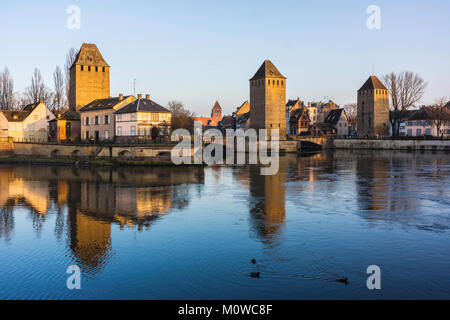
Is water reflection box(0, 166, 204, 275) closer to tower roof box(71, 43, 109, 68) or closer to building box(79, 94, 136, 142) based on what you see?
building box(79, 94, 136, 142)

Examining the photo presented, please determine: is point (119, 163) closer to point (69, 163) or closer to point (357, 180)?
point (69, 163)

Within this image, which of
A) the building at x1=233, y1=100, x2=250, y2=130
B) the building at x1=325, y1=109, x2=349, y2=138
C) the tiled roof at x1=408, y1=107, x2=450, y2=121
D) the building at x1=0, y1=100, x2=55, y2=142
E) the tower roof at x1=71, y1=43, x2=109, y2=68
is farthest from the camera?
the building at x1=325, y1=109, x2=349, y2=138

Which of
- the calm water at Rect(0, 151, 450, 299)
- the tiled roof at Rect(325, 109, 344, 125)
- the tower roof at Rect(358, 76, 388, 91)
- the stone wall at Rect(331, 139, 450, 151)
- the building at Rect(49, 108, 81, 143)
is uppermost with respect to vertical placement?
the tower roof at Rect(358, 76, 388, 91)

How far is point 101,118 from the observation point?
155ft

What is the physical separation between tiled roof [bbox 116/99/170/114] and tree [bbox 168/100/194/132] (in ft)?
37.0

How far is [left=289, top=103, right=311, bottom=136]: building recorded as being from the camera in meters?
88.1

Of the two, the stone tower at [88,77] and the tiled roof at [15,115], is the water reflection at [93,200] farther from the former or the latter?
the stone tower at [88,77]

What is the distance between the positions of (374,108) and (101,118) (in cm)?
5465

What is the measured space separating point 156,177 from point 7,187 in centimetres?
964

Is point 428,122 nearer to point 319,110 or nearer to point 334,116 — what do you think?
point 334,116

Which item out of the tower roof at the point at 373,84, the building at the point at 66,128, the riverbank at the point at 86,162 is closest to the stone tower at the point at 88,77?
the building at the point at 66,128

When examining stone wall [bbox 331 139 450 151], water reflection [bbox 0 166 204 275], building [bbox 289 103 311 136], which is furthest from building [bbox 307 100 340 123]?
water reflection [bbox 0 166 204 275]

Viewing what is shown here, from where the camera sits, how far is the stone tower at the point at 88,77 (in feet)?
180
